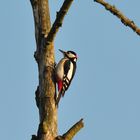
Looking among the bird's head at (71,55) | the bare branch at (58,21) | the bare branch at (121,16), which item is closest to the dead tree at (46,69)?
the bare branch at (58,21)

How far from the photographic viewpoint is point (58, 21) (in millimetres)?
6613

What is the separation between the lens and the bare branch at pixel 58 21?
6355 millimetres

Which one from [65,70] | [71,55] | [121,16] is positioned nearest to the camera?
[121,16]

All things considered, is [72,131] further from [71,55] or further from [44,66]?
[71,55]

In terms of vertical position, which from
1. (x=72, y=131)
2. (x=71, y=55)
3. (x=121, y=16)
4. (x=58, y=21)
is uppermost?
(x=71, y=55)

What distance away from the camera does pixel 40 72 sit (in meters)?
7.16

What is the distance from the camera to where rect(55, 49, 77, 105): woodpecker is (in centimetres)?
797

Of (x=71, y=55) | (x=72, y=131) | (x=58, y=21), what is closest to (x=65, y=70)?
(x=71, y=55)

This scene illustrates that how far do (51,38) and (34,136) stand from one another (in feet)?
4.02

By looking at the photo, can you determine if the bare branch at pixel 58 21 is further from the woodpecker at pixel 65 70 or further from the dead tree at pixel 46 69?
the woodpecker at pixel 65 70

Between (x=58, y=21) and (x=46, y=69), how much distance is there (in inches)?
31.0

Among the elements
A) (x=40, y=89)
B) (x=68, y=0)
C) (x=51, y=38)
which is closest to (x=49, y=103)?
(x=40, y=89)

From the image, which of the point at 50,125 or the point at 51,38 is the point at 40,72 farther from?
the point at 50,125

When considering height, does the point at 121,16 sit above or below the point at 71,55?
below
